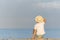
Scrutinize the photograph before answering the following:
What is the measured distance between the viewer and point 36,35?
122 centimetres

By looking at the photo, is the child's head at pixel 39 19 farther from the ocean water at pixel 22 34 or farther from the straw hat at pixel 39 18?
the ocean water at pixel 22 34

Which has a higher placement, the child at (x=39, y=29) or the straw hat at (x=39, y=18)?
the straw hat at (x=39, y=18)

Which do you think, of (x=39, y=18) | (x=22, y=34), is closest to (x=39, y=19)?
(x=39, y=18)

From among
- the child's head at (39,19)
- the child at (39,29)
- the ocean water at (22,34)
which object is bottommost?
the ocean water at (22,34)

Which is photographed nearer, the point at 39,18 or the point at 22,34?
the point at 39,18

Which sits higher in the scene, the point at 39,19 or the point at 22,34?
the point at 39,19

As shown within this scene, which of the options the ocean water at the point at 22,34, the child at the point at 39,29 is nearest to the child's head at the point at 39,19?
the child at the point at 39,29

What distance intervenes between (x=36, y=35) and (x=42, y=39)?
2.3 inches

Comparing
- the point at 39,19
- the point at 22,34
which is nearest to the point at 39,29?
the point at 39,19

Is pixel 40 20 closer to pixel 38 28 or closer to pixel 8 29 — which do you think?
pixel 38 28

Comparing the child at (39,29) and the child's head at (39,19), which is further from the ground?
the child's head at (39,19)

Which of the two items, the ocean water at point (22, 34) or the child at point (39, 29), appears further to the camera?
the ocean water at point (22, 34)

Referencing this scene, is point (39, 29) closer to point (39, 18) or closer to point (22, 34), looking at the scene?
point (39, 18)

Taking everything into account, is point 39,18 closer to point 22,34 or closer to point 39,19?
point 39,19
